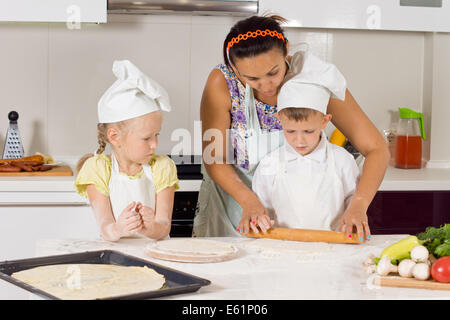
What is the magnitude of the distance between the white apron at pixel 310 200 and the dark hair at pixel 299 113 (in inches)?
5.1

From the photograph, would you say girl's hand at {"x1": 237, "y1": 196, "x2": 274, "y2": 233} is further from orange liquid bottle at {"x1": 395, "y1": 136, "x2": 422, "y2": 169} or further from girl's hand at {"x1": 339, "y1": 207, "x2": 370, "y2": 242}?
orange liquid bottle at {"x1": 395, "y1": 136, "x2": 422, "y2": 169}

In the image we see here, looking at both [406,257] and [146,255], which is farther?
[146,255]

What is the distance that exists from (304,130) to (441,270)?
587mm

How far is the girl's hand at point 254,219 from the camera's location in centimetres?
120

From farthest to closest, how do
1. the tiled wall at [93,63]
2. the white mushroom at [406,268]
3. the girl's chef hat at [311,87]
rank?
1. the tiled wall at [93,63]
2. the girl's chef hat at [311,87]
3. the white mushroom at [406,268]

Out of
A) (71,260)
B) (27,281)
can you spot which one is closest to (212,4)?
(71,260)

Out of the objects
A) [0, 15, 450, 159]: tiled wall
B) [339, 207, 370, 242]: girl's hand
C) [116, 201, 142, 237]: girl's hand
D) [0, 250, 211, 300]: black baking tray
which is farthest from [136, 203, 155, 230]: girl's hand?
[0, 15, 450, 159]: tiled wall

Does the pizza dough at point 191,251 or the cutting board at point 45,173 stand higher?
the cutting board at point 45,173

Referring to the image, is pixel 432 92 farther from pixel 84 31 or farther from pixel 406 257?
pixel 406 257

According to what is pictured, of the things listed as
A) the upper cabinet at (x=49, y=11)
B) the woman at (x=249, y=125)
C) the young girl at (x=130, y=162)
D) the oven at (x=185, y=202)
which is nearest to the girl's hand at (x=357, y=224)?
the woman at (x=249, y=125)

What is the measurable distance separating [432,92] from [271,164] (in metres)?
1.11

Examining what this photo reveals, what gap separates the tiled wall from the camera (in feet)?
7.20

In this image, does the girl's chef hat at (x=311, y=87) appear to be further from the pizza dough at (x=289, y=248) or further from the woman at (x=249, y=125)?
the pizza dough at (x=289, y=248)

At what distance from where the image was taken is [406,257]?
951mm
